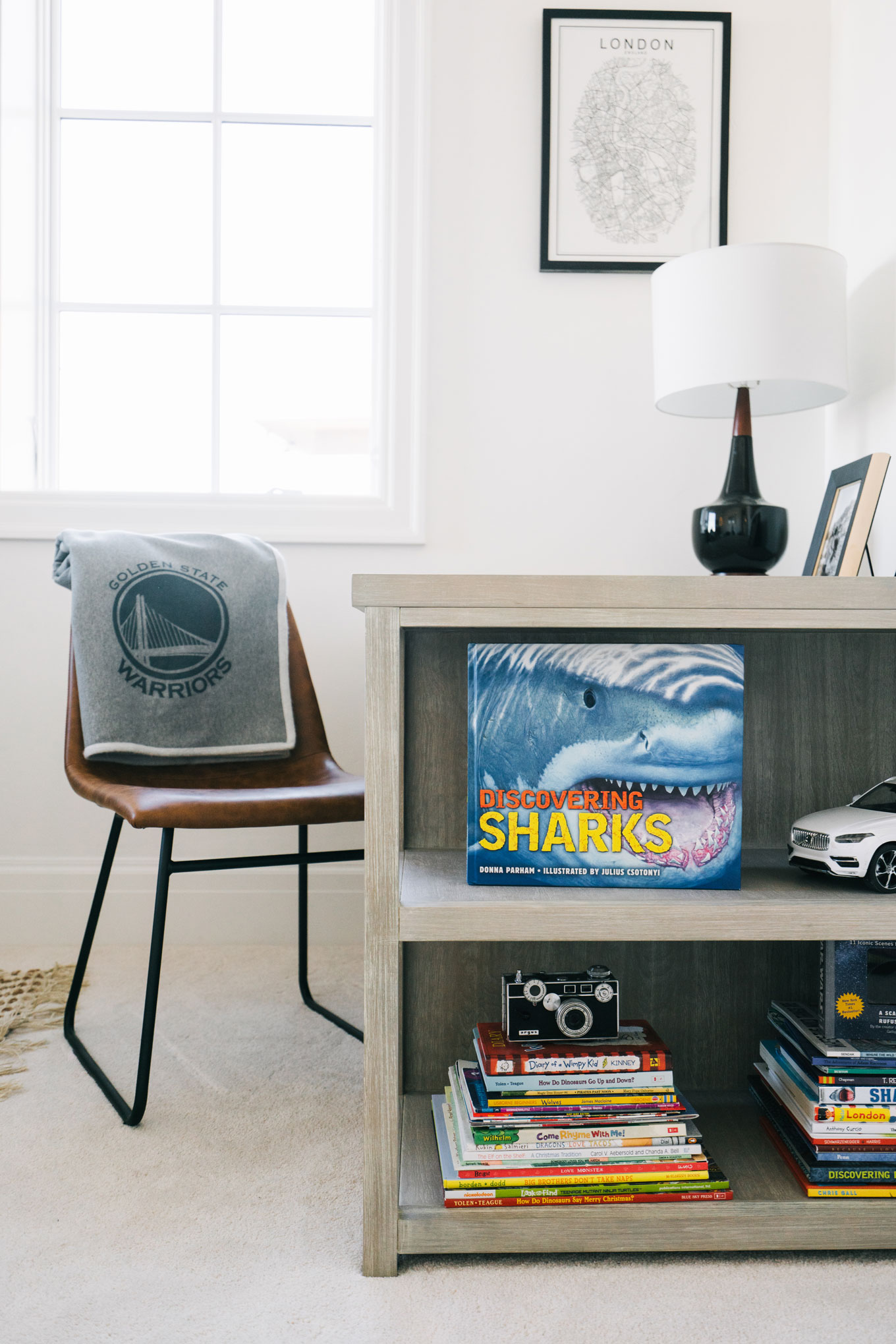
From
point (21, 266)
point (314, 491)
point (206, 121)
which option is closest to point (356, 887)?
point (314, 491)

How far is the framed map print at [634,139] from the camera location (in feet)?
6.26

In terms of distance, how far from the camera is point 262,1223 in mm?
996

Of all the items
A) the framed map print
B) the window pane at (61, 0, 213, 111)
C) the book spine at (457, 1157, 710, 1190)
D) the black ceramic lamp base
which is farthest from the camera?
the window pane at (61, 0, 213, 111)

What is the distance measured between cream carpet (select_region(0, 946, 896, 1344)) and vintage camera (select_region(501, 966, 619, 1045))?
0.70 feet

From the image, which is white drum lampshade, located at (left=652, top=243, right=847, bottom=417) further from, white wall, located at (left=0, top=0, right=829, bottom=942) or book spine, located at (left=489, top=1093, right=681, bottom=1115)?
book spine, located at (left=489, top=1093, right=681, bottom=1115)

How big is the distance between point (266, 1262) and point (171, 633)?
3.15 ft

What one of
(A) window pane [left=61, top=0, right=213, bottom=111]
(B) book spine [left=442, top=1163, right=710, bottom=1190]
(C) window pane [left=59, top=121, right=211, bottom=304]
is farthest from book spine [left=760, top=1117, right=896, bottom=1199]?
(A) window pane [left=61, top=0, right=213, bottom=111]

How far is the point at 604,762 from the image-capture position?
955 mm

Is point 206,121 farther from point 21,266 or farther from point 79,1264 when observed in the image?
point 79,1264

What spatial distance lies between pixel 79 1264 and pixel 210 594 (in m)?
0.99

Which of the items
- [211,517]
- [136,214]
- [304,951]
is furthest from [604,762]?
[136,214]

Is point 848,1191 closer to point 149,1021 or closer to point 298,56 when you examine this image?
point 149,1021

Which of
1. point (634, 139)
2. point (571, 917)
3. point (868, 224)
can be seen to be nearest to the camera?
point (571, 917)

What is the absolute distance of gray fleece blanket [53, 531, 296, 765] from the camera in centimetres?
151
